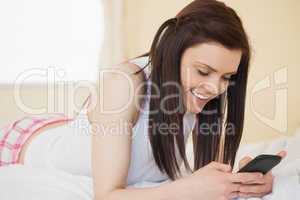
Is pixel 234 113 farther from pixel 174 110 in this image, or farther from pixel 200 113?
pixel 174 110

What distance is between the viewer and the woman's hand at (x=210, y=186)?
832 millimetres

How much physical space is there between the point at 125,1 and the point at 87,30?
10.3 inches

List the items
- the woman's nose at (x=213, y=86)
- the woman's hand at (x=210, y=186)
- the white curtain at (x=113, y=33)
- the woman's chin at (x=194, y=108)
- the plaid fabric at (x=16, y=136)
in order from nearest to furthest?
the woman's hand at (x=210, y=186)
the woman's nose at (x=213, y=86)
the woman's chin at (x=194, y=108)
the plaid fabric at (x=16, y=136)
the white curtain at (x=113, y=33)

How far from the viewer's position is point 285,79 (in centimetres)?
199

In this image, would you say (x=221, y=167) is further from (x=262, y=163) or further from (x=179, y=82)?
(x=179, y=82)

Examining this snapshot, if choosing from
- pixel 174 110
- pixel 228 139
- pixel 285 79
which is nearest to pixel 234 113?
pixel 228 139

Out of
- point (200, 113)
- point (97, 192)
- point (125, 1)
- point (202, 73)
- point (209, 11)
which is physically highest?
point (125, 1)

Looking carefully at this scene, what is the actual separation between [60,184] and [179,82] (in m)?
0.39

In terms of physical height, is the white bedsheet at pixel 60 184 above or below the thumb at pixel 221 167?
below

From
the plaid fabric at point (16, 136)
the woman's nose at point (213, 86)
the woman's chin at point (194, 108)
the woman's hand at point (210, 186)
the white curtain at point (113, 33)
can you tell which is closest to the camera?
the woman's hand at point (210, 186)

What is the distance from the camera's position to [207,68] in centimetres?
91

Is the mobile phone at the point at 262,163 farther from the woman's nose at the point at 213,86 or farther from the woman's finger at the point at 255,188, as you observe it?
the woman's nose at the point at 213,86

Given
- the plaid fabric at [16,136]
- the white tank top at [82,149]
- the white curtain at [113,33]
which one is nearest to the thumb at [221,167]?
the white tank top at [82,149]

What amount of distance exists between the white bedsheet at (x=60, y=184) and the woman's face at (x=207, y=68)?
25cm
